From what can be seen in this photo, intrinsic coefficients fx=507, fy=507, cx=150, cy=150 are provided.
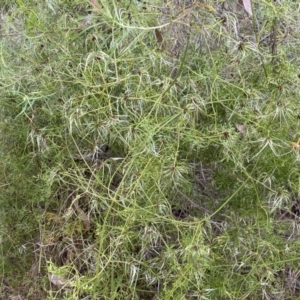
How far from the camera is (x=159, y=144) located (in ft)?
3.42

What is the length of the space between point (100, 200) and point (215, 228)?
0.27m

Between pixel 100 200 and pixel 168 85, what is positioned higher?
pixel 168 85

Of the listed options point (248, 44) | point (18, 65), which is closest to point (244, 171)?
point (248, 44)

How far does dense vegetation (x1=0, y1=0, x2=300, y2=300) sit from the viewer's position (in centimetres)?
102

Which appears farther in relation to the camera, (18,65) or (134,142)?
(18,65)

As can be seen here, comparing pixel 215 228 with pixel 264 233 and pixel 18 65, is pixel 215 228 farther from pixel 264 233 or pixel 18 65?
pixel 18 65

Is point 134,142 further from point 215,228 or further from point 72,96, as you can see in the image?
point 215,228

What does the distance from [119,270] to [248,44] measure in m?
0.56

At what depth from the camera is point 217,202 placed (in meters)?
1.13

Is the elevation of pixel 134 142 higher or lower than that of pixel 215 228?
higher

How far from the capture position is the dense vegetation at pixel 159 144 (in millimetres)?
1018

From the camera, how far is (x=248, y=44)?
41.8 inches

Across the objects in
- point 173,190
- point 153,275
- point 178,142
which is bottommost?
point 153,275

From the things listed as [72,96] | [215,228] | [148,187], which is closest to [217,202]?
[215,228]
